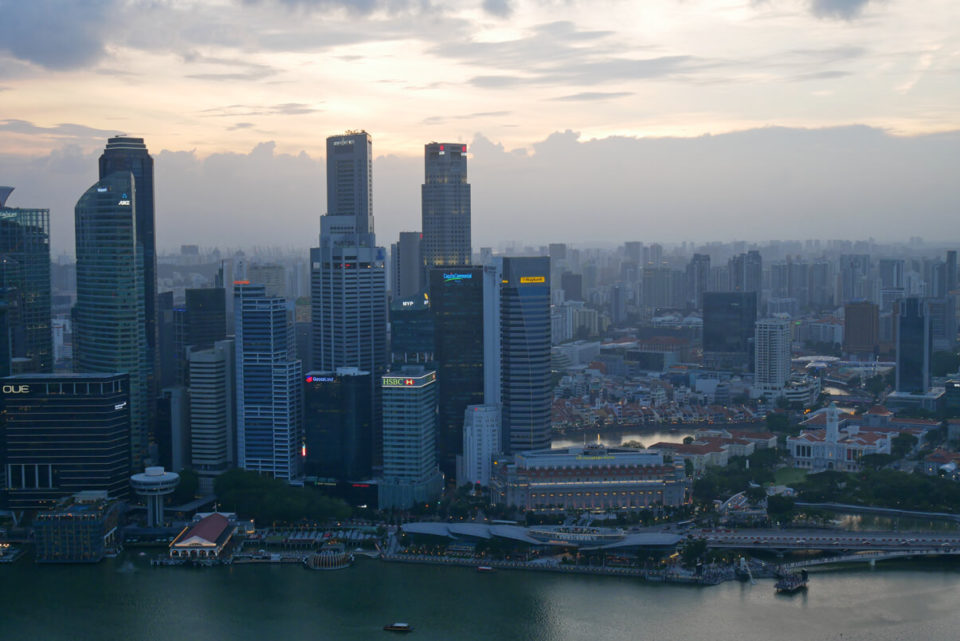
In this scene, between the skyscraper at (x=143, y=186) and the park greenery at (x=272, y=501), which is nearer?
the park greenery at (x=272, y=501)

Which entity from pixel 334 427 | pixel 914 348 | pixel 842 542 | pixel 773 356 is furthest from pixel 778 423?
pixel 334 427

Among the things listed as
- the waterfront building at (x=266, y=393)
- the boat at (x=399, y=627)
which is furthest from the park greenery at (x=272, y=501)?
the boat at (x=399, y=627)

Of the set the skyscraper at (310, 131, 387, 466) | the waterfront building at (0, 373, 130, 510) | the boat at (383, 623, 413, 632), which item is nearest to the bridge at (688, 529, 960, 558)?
the boat at (383, 623, 413, 632)

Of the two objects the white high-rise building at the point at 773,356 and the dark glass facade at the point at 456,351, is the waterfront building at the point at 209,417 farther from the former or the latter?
the white high-rise building at the point at 773,356

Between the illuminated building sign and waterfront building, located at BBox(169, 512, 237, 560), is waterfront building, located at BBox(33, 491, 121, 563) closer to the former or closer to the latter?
waterfront building, located at BBox(169, 512, 237, 560)

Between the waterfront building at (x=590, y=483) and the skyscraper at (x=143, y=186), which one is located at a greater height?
the skyscraper at (x=143, y=186)

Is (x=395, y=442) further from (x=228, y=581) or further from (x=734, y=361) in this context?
(x=734, y=361)
